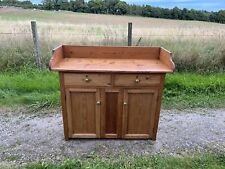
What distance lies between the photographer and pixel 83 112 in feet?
10.9

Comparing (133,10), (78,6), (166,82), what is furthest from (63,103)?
(78,6)

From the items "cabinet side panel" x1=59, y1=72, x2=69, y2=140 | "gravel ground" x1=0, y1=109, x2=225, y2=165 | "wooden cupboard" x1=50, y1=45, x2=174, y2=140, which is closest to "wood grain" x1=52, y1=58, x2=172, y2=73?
"wooden cupboard" x1=50, y1=45, x2=174, y2=140

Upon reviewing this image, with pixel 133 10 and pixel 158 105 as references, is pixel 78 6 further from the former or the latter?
pixel 158 105

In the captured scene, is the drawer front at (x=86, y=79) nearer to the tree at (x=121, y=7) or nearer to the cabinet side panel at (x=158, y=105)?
the cabinet side panel at (x=158, y=105)

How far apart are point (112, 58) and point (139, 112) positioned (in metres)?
0.80

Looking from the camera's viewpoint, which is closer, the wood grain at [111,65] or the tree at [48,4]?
the wood grain at [111,65]

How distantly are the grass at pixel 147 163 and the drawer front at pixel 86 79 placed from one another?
0.82 meters

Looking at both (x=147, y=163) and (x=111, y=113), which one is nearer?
(x=147, y=163)

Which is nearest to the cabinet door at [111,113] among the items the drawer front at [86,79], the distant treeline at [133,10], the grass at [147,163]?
the drawer front at [86,79]

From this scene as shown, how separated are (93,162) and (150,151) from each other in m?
0.70

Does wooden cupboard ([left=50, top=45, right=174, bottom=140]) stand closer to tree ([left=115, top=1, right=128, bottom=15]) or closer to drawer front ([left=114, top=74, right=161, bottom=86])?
drawer front ([left=114, top=74, right=161, bottom=86])

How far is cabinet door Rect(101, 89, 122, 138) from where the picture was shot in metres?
3.24

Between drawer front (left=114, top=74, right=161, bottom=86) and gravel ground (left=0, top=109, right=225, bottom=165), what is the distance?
0.77 m

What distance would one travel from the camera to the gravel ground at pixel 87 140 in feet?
10.7
